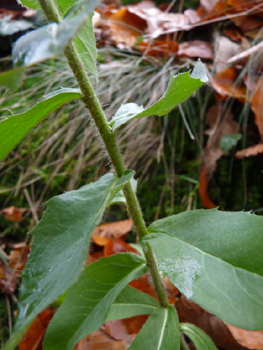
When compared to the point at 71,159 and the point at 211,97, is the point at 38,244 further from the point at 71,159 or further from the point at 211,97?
the point at 211,97

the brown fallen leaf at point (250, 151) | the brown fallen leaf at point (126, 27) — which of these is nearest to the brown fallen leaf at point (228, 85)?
the brown fallen leaf at point (250, 151)

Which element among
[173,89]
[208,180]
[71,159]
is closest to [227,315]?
[173,89]

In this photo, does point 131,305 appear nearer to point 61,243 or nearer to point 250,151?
point 61,243

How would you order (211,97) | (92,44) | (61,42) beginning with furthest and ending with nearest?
(211,97), (92,44), (61,42)

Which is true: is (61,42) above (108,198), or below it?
above

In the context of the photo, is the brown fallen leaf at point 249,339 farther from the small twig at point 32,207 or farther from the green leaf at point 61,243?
the small twig at point 32,207

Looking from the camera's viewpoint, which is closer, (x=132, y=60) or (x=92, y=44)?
(x=92, y=44)

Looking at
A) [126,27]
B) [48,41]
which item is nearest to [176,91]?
[48,41]
